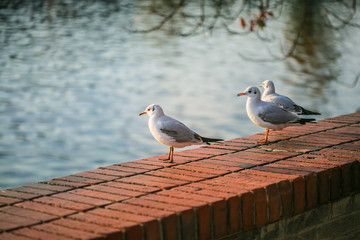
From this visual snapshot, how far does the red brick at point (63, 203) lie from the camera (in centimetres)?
360

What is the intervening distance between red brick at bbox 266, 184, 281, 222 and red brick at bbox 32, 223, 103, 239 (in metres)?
1.08

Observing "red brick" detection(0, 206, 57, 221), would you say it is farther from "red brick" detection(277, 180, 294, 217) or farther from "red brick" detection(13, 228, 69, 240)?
"red brick" detection(277, 180, 294, 217)

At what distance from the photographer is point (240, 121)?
38.8ft

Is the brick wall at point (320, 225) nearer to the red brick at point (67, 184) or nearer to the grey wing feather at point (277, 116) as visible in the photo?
the red brick at point (67, 184)

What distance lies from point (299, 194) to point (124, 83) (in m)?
11.0

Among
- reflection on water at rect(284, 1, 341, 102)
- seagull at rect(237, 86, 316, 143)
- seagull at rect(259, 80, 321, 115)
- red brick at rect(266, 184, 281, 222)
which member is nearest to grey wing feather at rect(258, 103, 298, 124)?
seagull at rect(237, 86, 316, 143)

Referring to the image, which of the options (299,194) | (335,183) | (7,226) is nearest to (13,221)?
(7,226)

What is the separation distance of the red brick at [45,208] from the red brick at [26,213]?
37mm

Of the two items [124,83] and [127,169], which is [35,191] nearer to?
[127,169]

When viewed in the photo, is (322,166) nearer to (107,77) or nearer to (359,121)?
(359,121)

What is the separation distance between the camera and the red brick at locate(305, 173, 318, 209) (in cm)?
397

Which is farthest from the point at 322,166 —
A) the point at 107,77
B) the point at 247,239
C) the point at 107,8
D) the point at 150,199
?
the point at 107,8

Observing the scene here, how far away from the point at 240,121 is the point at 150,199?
Result: 27.0 ft

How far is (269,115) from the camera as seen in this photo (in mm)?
5559
